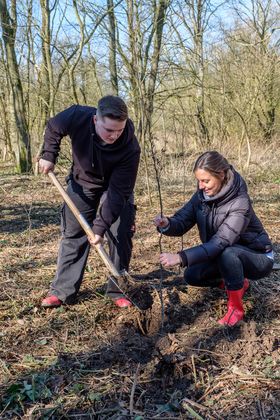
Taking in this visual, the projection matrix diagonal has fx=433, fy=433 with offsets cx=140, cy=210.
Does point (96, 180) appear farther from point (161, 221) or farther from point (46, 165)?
point (161, 221)

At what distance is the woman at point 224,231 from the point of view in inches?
116

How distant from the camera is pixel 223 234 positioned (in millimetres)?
3010

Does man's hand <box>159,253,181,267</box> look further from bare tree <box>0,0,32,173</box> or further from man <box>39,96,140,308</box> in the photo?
bare tree <box>0,0,32,173</box>

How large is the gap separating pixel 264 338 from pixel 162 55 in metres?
6.54

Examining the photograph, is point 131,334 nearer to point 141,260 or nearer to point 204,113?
point 141,260

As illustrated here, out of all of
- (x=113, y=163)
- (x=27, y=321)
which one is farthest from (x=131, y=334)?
(x=113, y=163)

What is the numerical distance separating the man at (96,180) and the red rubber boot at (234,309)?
0.78m

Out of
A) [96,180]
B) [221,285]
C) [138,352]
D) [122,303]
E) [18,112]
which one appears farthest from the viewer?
[18,112]

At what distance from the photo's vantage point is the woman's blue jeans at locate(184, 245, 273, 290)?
3053 mm

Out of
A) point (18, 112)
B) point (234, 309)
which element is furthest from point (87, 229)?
point (18, 112)

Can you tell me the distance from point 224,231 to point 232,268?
0.89ft

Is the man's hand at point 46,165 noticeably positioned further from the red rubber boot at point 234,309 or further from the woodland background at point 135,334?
the red rubber boot at point 234,309

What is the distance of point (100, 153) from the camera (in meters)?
3.16

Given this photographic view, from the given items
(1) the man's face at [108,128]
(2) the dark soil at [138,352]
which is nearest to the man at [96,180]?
(1) the man's face at [108,128]
